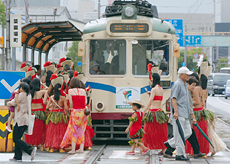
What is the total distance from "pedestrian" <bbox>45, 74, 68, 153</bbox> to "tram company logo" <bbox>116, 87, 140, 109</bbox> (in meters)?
1.48

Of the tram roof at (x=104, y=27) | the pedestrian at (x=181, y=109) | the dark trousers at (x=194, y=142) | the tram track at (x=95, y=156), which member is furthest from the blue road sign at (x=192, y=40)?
the pedestrian at (x=181, y=109)

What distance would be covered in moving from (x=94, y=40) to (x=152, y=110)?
261 cm

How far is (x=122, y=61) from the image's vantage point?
10844 millimetres

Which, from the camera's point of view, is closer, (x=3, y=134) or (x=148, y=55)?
(x=3, y=134)

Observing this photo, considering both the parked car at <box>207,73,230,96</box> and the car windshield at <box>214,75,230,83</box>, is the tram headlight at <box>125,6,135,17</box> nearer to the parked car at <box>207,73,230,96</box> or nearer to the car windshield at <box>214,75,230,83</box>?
the parked car at <box>207,73,230,96</box>

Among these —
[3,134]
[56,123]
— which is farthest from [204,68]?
[3,134]

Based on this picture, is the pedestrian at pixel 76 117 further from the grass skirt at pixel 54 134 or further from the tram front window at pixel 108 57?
the tram front window at pixel 108 57

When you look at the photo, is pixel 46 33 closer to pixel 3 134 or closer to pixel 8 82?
pixel 8 82

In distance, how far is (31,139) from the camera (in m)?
10.0

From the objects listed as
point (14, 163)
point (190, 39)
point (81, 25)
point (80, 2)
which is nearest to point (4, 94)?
point (14, 163)

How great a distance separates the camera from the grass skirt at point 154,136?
30.4 feet

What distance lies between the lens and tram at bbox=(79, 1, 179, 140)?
35.0ft

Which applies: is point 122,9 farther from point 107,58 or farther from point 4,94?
point 4,94

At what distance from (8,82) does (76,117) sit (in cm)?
177
